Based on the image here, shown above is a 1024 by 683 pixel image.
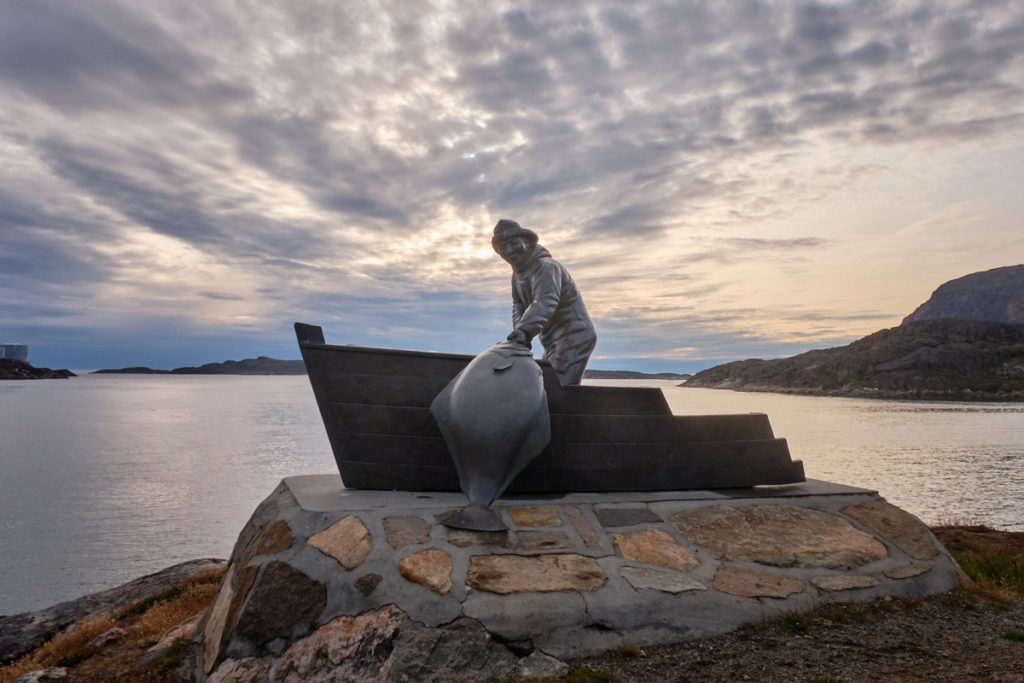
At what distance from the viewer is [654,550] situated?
16.1 feet

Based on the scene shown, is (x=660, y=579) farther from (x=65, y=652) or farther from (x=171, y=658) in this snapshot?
(x=65, y=652)

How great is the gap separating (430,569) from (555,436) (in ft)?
6.38

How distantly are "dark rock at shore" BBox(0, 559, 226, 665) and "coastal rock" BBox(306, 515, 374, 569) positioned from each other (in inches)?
192

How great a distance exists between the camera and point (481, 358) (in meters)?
5.20

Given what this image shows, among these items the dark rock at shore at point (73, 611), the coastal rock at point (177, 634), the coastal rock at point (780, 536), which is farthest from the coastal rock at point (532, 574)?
the dark rock at shore at point (73, 611)

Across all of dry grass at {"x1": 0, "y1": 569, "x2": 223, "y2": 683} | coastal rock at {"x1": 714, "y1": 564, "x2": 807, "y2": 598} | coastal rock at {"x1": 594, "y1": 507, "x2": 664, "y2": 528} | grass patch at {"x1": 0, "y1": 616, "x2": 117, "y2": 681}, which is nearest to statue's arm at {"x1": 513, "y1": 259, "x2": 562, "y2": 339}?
coastal rock at {"x1": 594, "y1": 507, "x2": 664, "y2": 528}

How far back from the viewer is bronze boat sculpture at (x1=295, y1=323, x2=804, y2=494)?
547 centimetres

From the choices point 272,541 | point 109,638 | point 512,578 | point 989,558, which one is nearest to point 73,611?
point 109,638

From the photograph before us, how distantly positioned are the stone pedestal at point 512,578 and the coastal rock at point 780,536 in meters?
0.02

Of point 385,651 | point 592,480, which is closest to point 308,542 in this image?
point 385,651

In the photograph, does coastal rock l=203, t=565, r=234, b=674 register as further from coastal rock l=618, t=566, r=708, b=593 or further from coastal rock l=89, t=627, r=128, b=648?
coastal rock l=618, t=566, r=708, b=593

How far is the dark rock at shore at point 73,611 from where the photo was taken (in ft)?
25.0

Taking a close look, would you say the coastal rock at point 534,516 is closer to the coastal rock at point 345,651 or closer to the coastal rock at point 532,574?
the coastal rock at point 532,574

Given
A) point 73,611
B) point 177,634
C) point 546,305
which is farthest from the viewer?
point 73,611
